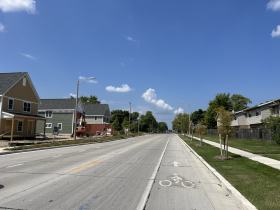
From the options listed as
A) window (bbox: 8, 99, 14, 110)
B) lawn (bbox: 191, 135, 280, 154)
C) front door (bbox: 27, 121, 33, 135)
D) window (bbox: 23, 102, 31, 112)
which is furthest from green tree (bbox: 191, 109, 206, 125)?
window (bbox: 8, 99, 14, 110)

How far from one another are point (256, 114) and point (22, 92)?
124 feet

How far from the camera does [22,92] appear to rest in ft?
99.6

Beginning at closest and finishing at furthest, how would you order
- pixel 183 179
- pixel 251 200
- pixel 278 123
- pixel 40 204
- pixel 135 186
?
1. pixel 40 204
2. pixel 251 200
3. pixel 135 186
4. pixel 183 179
5. pixel 278 123

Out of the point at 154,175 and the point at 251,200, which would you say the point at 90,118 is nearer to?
the point at 154,175

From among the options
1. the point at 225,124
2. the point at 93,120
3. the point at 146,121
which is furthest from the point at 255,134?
the point at 146,121

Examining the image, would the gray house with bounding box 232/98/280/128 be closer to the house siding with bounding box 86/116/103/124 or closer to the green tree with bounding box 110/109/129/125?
the house siding with bounding box 86/116/103/124

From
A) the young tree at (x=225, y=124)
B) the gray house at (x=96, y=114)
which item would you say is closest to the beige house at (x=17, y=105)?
the young tree at (x=225, y=124)

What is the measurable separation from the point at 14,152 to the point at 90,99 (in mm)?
86929

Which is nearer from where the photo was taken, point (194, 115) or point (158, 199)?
point (158, 199)

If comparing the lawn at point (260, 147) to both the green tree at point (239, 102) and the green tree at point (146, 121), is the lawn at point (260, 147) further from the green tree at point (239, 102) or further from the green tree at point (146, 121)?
the green tree at point (146, 121)

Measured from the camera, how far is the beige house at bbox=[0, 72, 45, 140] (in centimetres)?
2701

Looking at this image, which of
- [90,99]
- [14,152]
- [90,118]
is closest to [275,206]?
[14,152]

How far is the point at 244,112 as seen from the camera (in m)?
45.2

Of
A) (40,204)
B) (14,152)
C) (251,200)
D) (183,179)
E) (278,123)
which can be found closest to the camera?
(40,204)
